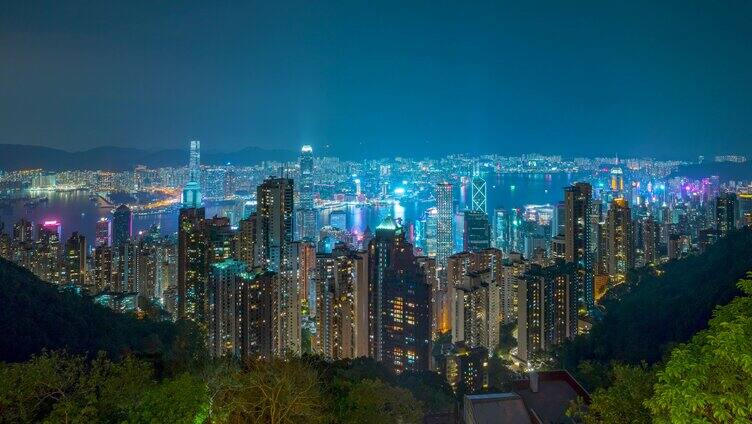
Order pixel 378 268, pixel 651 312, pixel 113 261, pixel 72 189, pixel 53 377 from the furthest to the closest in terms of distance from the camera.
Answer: pixel 72 189 → pixel 113 261 → pixel 378 268 → pixel 651 312 → pixel 53 377

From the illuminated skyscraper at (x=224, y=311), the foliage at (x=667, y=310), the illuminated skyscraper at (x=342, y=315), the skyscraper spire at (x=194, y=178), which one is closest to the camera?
the foliage at (x=667, y=310)

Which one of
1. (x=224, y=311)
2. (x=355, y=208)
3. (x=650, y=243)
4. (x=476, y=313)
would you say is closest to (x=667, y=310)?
(x=476, y=313)

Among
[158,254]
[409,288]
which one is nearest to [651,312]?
[409,288]

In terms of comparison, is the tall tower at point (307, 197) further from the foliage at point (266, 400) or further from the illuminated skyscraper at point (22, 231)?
the foliage at point (266, 400)

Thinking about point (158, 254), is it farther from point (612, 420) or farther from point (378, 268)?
point (612, 420)

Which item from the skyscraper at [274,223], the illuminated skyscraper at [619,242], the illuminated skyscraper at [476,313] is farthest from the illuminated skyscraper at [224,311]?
the illuminated skyscraper at [619,242]

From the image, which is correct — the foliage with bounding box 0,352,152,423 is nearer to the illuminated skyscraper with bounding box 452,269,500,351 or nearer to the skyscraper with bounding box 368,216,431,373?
the skyscraper with bounding box 368,216,431,373

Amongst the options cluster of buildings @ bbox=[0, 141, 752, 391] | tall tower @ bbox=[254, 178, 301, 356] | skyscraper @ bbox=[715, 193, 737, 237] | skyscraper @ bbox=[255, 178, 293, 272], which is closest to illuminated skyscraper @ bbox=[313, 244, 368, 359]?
cluster of buildings @ bbox=[0, 141, 752, 391]
